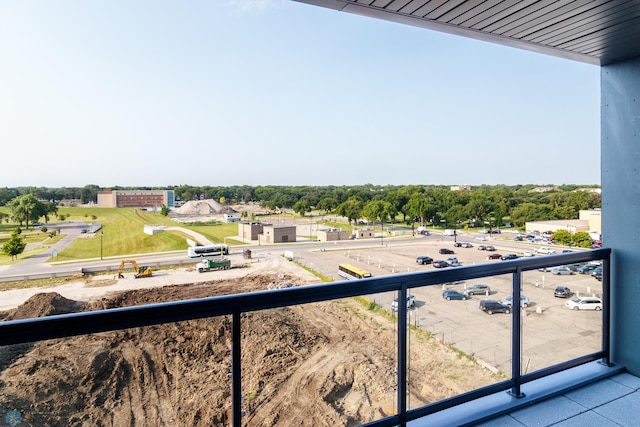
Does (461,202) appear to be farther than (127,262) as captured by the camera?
No

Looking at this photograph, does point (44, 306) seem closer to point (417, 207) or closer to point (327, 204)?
point (327, 204)

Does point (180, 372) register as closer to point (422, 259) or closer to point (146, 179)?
point (422, 259)

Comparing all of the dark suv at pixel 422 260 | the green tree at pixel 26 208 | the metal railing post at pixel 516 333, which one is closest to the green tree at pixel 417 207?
the dark suv at pixel 422 260

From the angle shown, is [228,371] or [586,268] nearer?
[228,371]

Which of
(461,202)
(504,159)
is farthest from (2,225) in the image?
(504,159)

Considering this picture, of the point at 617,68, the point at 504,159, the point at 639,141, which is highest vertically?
the point at 504,159

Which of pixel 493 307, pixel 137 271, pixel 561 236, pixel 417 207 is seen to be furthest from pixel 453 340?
pixel 417 207
